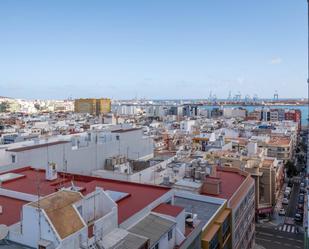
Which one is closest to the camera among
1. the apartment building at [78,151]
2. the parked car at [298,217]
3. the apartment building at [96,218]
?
the apartment building at [96,218]

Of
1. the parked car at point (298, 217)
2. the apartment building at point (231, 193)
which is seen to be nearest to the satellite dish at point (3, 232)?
the apartment building at point (231, 193)

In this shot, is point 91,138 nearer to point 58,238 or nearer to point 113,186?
point 113,186

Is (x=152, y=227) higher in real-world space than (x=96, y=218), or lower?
lower

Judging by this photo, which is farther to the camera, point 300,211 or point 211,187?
point 300,211

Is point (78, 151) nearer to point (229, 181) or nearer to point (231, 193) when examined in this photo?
point (229, 181)

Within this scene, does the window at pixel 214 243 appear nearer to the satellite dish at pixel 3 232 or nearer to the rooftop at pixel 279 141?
the satellite dish at pixel 3 232

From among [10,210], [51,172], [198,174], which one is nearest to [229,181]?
[198,174]

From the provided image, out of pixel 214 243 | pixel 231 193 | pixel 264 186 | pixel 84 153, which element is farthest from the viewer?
pixel 264 186
